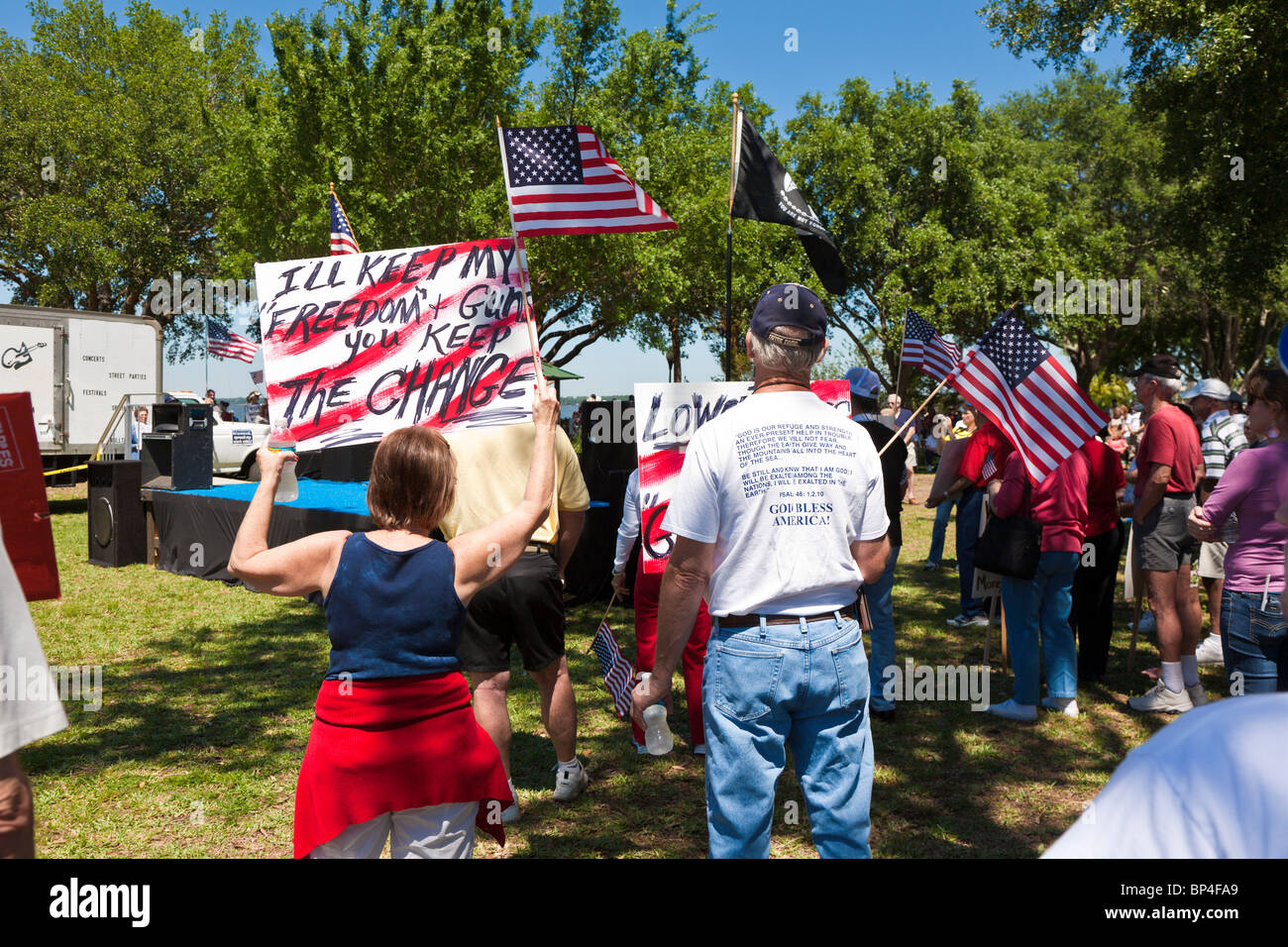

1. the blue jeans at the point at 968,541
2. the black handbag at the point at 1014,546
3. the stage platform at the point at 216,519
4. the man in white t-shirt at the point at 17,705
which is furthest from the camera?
the stage platform at the point at 216,519

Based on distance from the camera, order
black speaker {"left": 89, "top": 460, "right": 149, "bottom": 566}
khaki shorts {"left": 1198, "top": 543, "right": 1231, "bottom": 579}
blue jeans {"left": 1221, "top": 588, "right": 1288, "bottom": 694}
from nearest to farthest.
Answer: blue jeans {"left": 1221, "top": 588, "right": 1288, "bottom": 694}
khaki shorts {"left": 1198, "top": 543, "right": 1231, "bottom": 579}
black speaker {"left": 89, "top": 460, "right": 149, "bottom": 566}

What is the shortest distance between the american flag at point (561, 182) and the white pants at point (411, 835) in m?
2.70

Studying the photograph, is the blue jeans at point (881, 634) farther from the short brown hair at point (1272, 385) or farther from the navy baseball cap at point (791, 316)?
the navy baseball cap at point (791, 316)

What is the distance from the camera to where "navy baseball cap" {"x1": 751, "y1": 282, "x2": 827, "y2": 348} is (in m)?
2.78

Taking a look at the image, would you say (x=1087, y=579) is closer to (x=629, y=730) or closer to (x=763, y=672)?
(x=629, y=730)

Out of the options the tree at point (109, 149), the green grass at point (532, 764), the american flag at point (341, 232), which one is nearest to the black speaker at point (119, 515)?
the green grass at point (532, 764)

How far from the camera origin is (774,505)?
8.69ft

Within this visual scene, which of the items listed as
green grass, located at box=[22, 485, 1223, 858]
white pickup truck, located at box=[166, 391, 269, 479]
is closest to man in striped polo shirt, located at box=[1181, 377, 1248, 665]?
green grass, located at box=[22, 485, 1223, 858]

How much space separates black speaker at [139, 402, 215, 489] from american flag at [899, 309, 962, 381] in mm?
8956

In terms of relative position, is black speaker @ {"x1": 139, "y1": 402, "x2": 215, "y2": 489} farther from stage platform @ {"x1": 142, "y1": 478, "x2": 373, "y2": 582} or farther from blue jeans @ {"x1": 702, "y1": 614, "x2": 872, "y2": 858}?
blue jeans @ {"x1": 702, "y1": 614, "x2": 872, "y2": 858}

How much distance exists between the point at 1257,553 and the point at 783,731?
271 centimetres

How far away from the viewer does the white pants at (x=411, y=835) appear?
2.57 meters

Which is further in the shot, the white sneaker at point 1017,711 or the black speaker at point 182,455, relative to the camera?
the black speaker at point 182,455

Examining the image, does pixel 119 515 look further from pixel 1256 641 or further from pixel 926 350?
pixel 1256 641
